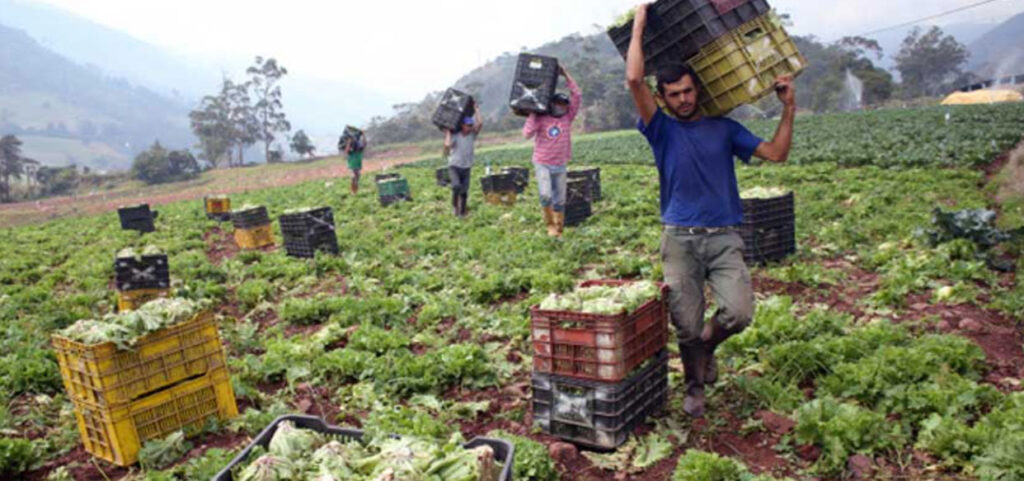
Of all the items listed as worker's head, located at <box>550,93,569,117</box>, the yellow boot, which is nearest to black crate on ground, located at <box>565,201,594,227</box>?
the yellow boot

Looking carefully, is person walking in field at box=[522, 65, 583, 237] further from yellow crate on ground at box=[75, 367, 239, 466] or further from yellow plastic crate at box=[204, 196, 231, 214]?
yellow plastic crate at box=[204, 196, 231, 214]

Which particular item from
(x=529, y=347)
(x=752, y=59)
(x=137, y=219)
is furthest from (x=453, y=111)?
(x=137, y=219)

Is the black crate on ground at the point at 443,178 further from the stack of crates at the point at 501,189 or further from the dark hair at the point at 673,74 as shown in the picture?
the dark hair at the point at 673,74

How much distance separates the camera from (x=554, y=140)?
11.1 meters

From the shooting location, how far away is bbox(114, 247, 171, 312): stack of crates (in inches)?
380

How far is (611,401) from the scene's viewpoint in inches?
178

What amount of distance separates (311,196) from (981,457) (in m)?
24.4

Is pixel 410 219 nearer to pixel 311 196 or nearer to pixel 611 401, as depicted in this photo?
pixel 311 196

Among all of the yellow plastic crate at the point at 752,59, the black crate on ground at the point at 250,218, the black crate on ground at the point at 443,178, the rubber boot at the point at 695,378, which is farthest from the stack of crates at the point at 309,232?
the black crate on ground at the point at 443,178

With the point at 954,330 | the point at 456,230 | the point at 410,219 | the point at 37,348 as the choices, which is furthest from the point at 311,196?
the point at 954,330

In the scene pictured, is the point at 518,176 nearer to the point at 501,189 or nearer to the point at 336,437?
the point at 501,189

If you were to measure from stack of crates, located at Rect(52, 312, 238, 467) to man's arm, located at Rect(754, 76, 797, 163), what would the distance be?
15.1 feet

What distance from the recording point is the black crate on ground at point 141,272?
380 inches

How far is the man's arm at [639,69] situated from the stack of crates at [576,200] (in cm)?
859
